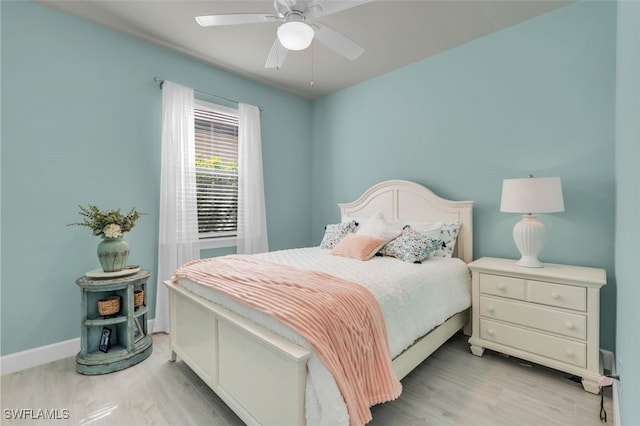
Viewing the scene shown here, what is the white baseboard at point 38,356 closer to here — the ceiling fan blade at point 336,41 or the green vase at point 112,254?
the green vase at point 112,254

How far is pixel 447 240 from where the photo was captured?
275 cm

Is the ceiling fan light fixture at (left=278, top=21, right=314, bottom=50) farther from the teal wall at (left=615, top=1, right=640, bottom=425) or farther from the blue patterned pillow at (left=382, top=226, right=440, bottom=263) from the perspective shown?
the blue patterned pillow at (left=382, top=226, right=440, bottom=263)

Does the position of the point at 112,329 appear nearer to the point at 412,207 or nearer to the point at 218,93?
the point at 218,93

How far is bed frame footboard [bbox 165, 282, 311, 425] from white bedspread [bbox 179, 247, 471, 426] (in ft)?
0.15

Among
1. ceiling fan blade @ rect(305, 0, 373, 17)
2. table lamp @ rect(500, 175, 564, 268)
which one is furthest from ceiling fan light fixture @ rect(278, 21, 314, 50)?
table lamp @ rect(500, 175, 564, 268)

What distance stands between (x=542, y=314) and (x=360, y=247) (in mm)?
1380

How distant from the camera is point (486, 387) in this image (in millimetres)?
1976

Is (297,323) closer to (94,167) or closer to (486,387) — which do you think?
(486,387)

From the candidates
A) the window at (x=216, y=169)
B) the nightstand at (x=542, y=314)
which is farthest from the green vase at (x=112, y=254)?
the nightstand at (x=542, y=314)

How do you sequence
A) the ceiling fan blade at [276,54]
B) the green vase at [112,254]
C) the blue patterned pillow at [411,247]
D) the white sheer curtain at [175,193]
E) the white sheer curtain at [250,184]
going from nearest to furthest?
1. the ceiling fan blade at [276,54]
2. the green vase at [112,254]
3. the blue patterned pillow at [411,247]
4. the white sheer curtain at [175,193]
5. the white sheer curtain at [250,184]

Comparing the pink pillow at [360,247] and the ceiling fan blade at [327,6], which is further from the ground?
the ceiling fan blade at [327,6]

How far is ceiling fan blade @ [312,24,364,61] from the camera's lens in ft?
6.15

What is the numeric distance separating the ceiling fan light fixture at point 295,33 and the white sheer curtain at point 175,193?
1790mm

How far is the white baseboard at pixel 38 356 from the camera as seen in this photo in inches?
86.4
